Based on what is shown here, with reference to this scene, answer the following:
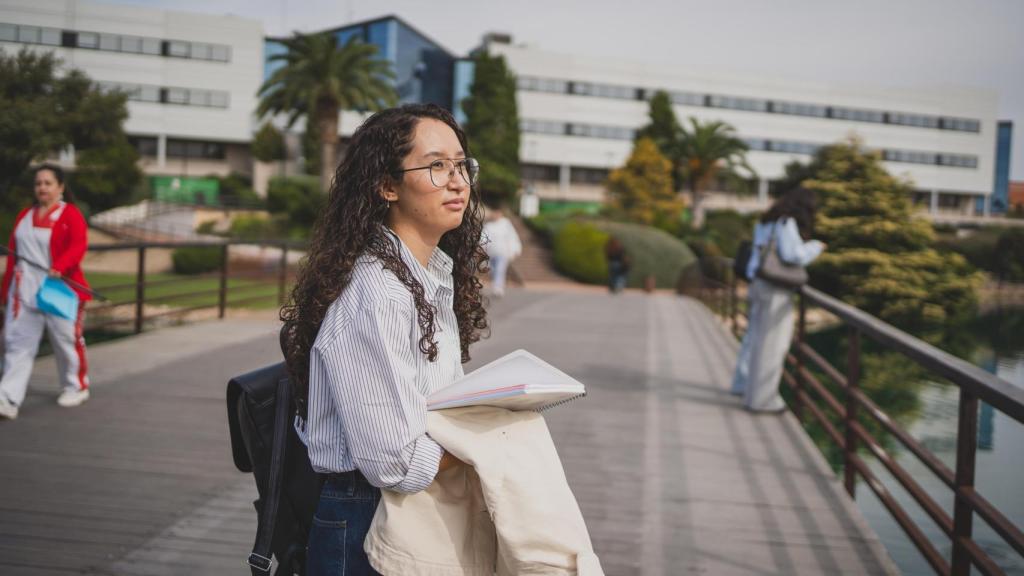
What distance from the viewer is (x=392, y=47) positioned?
170 ft

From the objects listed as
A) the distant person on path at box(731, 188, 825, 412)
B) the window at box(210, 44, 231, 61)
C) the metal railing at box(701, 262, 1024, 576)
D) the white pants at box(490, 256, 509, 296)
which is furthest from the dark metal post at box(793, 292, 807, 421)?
the window at box(210, 44, 231, 61)

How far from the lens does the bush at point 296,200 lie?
37.6m

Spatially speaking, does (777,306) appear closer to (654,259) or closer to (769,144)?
(654,259)

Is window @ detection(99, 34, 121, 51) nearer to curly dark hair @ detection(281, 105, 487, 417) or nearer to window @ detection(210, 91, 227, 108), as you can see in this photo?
window @ detection(210, 91, 227, 108)

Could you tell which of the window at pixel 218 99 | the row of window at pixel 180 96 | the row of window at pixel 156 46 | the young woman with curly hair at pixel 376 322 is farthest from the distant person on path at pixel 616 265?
the window at pixel 218 99

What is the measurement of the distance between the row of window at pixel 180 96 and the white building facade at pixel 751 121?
18.6m

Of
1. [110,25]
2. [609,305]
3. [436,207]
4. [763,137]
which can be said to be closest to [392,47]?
[110,25]

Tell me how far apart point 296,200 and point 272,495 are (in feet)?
126

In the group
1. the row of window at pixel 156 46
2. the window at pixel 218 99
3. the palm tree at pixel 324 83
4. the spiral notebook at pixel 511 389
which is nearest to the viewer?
the spiral notebook at pixel 511 389

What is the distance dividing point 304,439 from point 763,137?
6382cm

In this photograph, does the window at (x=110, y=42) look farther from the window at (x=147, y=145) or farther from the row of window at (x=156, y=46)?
the window at (x=147, y=145)

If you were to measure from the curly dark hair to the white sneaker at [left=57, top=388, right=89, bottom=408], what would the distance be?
14.8 feet

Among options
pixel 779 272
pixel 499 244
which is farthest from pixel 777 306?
pixel 499 244

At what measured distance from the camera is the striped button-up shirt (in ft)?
4.61
